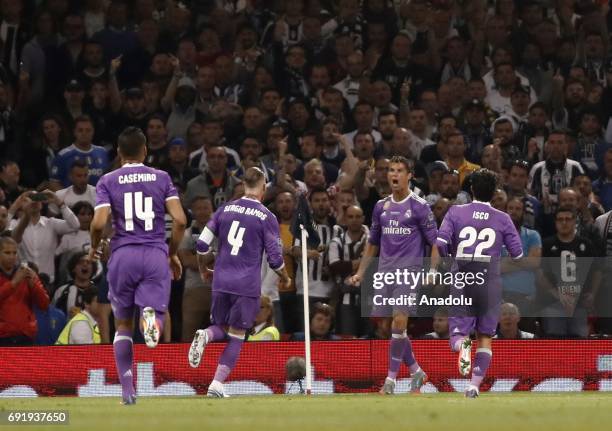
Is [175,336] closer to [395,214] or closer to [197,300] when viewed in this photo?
[197,300]

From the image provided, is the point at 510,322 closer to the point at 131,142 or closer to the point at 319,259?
the point at 319,259

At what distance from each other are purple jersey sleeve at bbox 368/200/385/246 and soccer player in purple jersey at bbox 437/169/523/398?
1181 millimetres

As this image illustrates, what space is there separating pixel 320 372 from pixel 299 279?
1.63 m

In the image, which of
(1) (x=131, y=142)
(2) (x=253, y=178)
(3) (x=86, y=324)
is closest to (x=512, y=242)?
(2) (x=253, y=178)

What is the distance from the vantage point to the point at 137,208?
13.3 meters

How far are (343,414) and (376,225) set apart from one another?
473 centimetres

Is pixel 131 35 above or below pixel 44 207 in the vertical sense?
above

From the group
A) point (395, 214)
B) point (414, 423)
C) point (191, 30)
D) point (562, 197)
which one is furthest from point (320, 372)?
point (191, 30)

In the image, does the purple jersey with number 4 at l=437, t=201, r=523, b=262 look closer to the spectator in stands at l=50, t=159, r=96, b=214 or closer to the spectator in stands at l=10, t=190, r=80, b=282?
the spectator in stands at l=10, t=190, r=80, b=282

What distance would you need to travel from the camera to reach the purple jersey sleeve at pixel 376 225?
53.6 feet

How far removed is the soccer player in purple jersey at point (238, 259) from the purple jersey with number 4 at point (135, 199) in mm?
1875

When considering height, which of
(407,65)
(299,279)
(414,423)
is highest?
(407,65)

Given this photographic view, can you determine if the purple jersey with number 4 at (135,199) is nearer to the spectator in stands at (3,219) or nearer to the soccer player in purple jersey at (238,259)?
the soccer player in purple jersey at (238,259)

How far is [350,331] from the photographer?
60.1 ft
